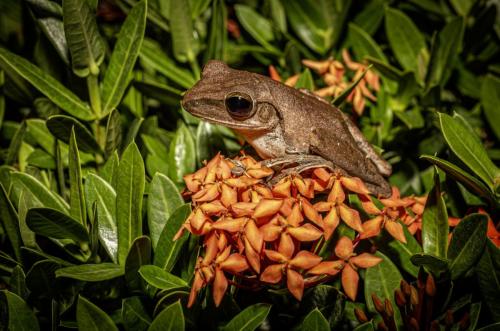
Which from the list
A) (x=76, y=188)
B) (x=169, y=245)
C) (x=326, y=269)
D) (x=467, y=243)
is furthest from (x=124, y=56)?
(x=467, y=243)

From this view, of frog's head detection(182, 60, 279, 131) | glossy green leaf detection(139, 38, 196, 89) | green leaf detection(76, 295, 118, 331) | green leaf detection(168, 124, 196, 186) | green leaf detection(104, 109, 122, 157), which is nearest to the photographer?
green leaf detection(76, 295, 118, 331)

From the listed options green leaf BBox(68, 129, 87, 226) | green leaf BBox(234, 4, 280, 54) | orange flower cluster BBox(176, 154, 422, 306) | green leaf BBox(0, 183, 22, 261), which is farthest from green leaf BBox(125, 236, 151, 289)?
green leaf BBox(234, 4, 280, 54)

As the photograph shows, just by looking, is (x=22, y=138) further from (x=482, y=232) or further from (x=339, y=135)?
(x=482, y=232)

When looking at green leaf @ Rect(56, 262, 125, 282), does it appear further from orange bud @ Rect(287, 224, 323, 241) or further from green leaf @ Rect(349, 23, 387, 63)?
green leaf @ Rect(349, 23, 387, 63)

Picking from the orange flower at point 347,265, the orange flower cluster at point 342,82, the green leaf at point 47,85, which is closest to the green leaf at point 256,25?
the orange flower cluster at point 342,82

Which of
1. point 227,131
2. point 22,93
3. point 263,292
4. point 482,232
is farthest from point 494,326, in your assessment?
point 22,93

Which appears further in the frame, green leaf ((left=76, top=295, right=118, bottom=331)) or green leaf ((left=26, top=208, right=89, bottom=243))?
green leaf ((left=26, top=208, right=89, bottom=243))
